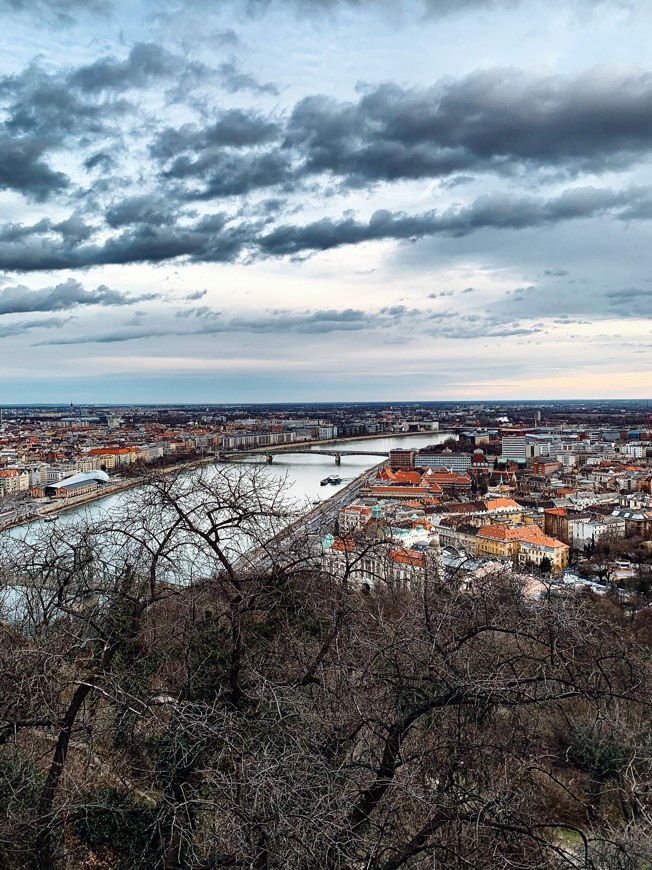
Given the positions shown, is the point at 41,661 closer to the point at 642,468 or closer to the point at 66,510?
the point at 66,510

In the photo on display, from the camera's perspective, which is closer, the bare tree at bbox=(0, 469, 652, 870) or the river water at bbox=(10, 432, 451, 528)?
the bare tree at bbox=(0, 469, 652, 870)

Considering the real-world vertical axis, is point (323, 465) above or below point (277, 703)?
below

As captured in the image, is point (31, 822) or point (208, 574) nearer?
point (31, 822)

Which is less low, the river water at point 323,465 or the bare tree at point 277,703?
the bare tree at point 277,703

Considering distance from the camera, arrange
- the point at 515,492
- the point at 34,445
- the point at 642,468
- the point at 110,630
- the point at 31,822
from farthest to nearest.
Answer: the point at 34,445, the point at 642,468, the point at 515,492, the point at 110,630, the point at 31,822

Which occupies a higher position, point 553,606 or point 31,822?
point 553,606

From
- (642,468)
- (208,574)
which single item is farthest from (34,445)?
(208,574)

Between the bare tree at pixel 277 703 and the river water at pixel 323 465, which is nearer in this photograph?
the bare tree at pixel 277 703

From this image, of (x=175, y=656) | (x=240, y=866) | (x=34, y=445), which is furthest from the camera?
(x=34, y=445)

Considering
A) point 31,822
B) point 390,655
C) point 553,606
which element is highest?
point 553,606

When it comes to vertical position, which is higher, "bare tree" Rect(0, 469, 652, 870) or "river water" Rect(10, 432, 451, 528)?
"bare tree" Rect(0, 469, 652, 870)

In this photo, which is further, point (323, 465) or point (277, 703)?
point (323, 465)
